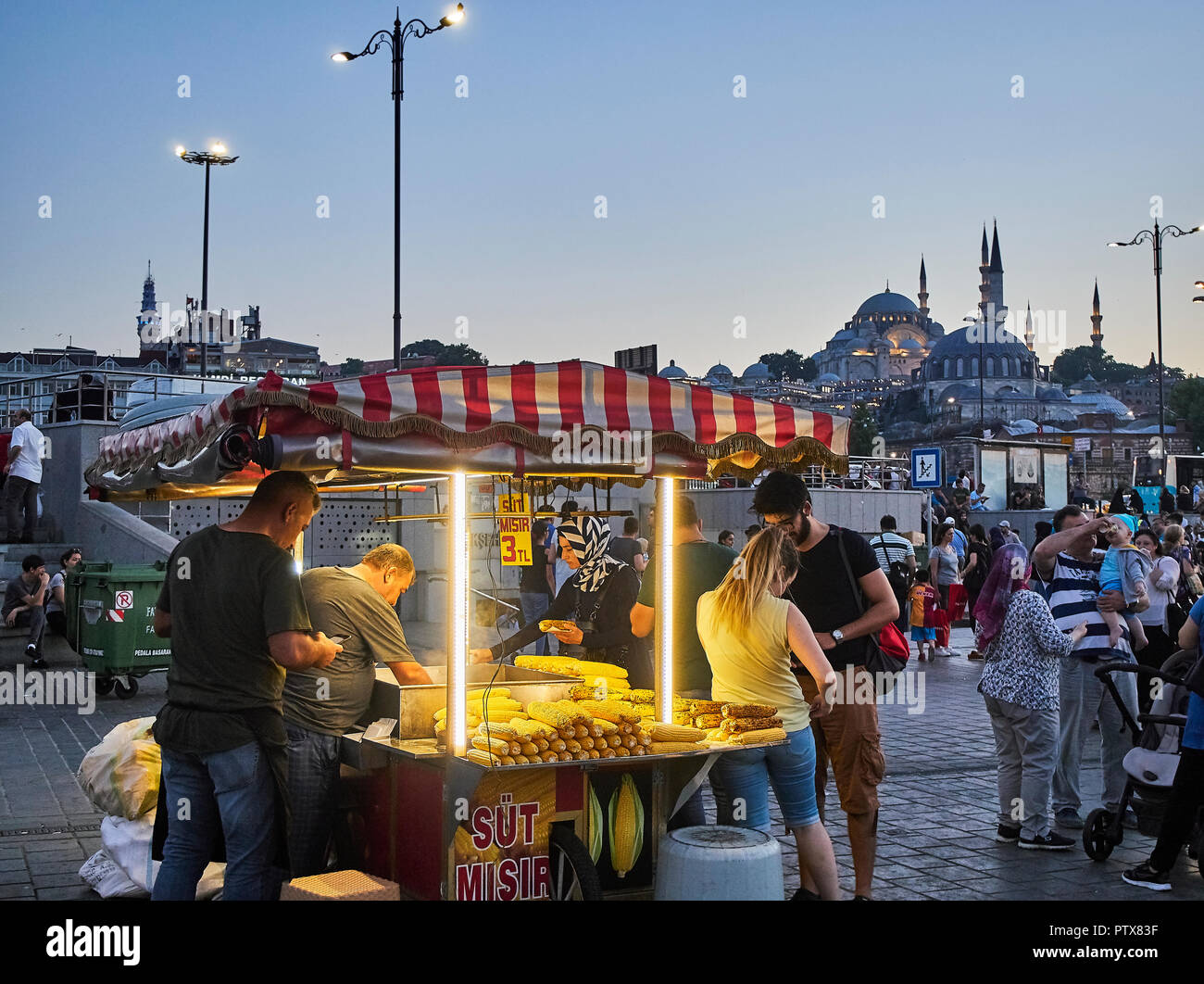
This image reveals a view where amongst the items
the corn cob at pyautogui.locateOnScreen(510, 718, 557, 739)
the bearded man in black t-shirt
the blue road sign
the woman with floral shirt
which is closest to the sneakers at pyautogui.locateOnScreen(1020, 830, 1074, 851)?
the woman with floral shirt

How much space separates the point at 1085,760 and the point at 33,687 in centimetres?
1046

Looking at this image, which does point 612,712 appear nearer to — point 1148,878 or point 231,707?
point 231,707

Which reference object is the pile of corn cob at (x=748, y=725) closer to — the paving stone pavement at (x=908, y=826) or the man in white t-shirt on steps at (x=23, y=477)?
the paving stone pavement at (x=908, y=826)

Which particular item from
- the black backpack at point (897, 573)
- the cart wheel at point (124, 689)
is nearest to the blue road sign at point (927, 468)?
the black backpack at point (897, 573)

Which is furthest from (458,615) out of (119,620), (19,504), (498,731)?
(19,504)

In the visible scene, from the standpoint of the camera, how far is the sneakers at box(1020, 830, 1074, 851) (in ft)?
23.2

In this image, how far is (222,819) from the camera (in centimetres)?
458

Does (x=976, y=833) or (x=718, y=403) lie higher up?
(x=718, y=403)

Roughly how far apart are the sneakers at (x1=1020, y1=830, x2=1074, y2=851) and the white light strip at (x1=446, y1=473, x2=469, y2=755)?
3.77 metres

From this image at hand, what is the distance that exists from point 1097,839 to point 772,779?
246 centimetres

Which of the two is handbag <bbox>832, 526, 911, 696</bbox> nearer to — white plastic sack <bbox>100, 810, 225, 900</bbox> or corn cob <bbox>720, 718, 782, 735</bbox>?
corn cob <bbox>720, 718, 782, 735</bbox>

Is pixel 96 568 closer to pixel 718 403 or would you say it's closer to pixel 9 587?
pixel 9 587

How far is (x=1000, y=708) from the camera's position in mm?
7258

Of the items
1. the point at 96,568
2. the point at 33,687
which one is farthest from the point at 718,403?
the point at 33,687
